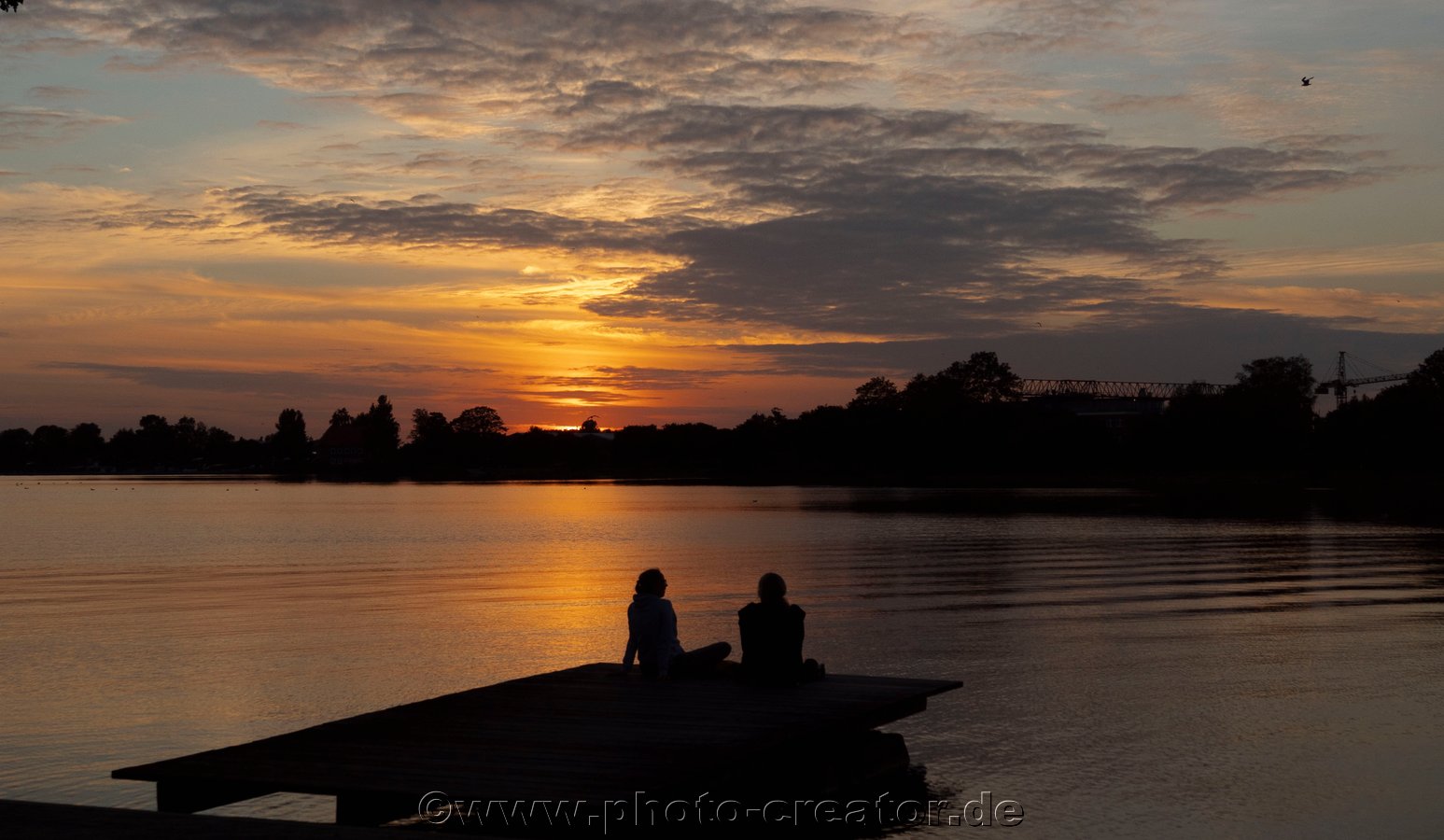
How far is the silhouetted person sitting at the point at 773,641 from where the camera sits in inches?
584

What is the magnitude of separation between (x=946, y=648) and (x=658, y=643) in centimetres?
1068

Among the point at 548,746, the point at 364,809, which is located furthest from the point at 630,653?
the point at 364,809

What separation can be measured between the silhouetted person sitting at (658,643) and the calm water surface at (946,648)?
118 inches

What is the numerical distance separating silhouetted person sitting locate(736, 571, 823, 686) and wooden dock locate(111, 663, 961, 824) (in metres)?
0.18

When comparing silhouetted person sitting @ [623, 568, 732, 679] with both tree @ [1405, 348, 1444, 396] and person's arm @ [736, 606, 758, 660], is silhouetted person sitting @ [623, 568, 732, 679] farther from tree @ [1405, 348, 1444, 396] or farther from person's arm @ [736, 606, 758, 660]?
tree @ [1405, 348, 1444, 396]

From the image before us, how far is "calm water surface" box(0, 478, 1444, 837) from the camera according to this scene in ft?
48.3

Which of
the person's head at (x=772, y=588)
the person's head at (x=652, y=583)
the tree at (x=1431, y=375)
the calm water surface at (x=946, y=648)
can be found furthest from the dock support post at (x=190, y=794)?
the tree at (x=1431, y=375)

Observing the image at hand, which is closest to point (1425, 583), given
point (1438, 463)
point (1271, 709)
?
point (1271, 709)

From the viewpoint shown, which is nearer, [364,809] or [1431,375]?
[364,809]

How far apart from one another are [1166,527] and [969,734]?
5103cm

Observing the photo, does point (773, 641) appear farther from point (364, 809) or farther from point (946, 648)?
point (946, 648)

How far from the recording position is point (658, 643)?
15266 mm

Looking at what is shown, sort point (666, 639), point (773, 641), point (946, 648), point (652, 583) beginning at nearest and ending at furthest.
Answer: point (773, 641) < point (666, 639) < point (652, 583) < point (946, 648)

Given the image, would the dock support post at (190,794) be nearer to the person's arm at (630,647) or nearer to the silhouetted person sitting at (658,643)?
the silhouetted person sitting at (658,643)
